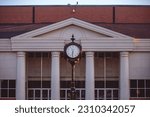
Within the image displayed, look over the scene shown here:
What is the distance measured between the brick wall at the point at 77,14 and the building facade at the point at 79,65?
281 inches

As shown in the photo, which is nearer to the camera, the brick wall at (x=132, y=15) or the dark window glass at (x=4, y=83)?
the dark window glass at (x=4, y=83)

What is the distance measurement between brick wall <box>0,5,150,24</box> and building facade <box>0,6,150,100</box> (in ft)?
23.4

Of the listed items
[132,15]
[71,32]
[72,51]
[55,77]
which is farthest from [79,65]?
[72,51]

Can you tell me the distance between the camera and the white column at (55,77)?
32.2 meters

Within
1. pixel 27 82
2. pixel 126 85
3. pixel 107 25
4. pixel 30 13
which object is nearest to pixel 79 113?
pixel 126 85

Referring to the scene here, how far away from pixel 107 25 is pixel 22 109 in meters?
36.7

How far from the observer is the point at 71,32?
109 feet

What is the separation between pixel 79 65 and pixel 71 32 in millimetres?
3516

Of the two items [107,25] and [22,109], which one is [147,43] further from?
[22,109]

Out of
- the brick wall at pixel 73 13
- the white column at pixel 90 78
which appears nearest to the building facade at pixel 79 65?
the white column at pixel 90 78

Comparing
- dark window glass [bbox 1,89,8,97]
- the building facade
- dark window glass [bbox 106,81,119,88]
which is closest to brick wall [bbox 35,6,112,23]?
the building facade

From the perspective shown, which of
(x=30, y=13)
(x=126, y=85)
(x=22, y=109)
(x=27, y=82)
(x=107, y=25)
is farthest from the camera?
(x=30, y=13)

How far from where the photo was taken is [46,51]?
3341 cm

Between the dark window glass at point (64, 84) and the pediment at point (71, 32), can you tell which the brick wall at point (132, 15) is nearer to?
the pediment at point (71, 32)
